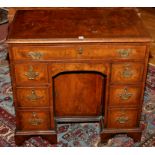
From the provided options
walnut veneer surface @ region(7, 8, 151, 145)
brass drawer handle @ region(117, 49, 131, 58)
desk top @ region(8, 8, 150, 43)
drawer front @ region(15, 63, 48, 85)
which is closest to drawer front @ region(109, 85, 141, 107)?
walnut veneer surface @ region(7, 8, 151, 145)

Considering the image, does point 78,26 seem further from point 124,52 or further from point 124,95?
point 124,95

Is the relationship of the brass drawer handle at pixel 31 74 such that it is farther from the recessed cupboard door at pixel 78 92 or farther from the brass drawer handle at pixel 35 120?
the brass drawer handle at pixel 35 120

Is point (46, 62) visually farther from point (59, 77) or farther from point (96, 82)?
point (96, 82)

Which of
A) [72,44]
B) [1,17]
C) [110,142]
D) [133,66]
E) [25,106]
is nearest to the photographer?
[72,44]

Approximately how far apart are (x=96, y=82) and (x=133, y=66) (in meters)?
0.44

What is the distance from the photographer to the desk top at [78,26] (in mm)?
1967

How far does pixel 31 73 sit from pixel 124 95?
0.75 m

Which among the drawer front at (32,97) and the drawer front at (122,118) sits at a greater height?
the drawer front at (32,97)

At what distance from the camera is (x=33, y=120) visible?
94.3 inches

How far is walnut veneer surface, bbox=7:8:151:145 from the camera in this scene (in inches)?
78.5

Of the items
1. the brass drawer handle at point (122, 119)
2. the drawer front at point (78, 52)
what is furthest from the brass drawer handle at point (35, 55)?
the brass drawer handle at point (122, 119)

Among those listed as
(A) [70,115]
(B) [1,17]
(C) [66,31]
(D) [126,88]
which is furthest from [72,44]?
(B) [1,17]

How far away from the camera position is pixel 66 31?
207cm

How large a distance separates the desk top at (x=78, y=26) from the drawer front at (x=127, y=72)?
0.71 ft
